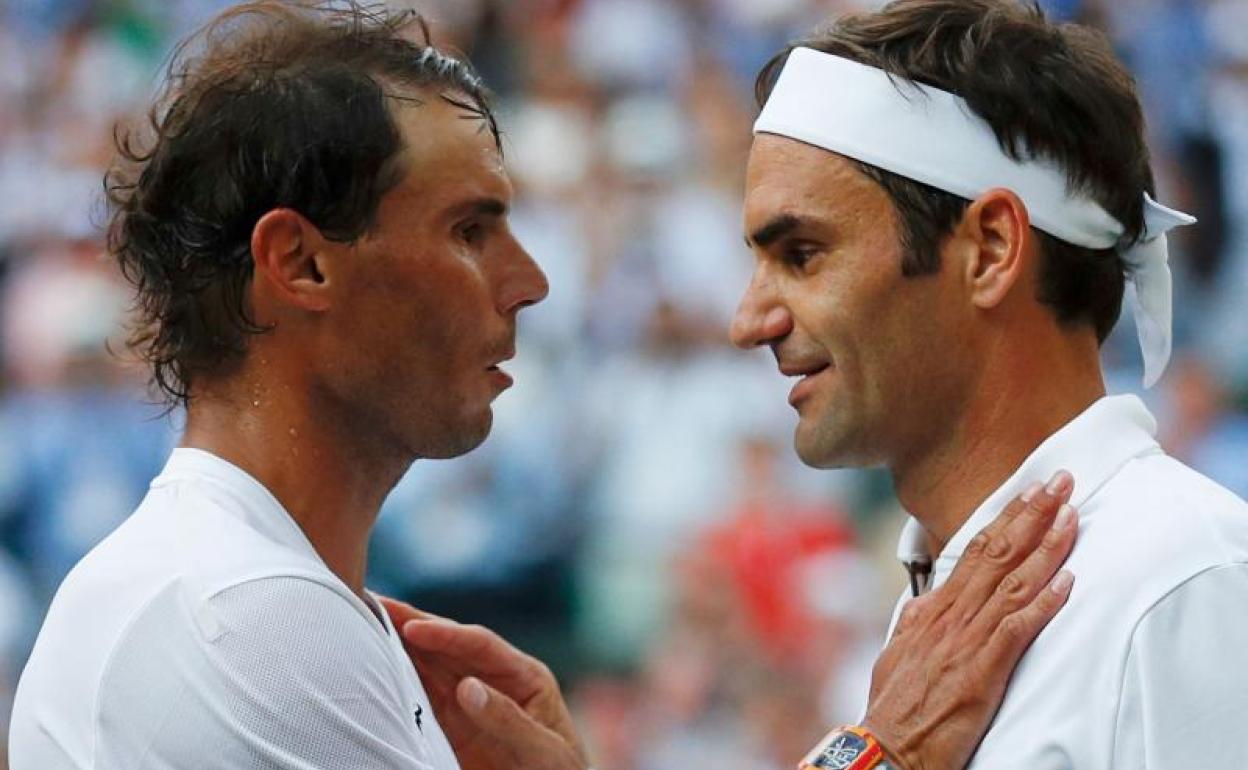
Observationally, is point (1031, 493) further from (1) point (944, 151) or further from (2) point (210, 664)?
(2) point (210, 664)

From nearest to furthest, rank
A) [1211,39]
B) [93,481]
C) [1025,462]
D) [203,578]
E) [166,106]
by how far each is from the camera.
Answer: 1. [203,578]
2. [1025,462]
3. [166,106]
4. [1211,39]
5. [93,481]

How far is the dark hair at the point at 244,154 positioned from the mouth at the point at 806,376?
0.58 m

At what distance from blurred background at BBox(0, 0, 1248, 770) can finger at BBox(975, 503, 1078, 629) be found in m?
4.03

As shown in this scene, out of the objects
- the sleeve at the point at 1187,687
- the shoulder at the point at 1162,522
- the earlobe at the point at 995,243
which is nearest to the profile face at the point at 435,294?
the earlobe at the point at 995,243

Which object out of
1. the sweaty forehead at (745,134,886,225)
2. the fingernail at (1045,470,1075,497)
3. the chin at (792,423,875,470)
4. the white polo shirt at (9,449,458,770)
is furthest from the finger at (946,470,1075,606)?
the white polo shirt at (9,449,458,770)

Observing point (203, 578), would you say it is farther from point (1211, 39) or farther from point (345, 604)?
point (1211, 39)

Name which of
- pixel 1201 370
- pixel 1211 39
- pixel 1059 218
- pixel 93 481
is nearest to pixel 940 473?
pixel 1059 218

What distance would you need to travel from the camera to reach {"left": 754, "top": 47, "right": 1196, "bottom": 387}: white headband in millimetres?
2654

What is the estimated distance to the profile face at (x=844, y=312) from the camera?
8.82ft

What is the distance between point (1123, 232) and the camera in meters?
2.71

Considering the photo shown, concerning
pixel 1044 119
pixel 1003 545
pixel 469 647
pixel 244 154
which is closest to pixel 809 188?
pixel 1044 119

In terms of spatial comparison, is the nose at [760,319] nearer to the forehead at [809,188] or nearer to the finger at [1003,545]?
the forehead at [809,188]

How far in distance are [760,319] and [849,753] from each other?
0.64 meters

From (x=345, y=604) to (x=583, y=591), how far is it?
4.93m
